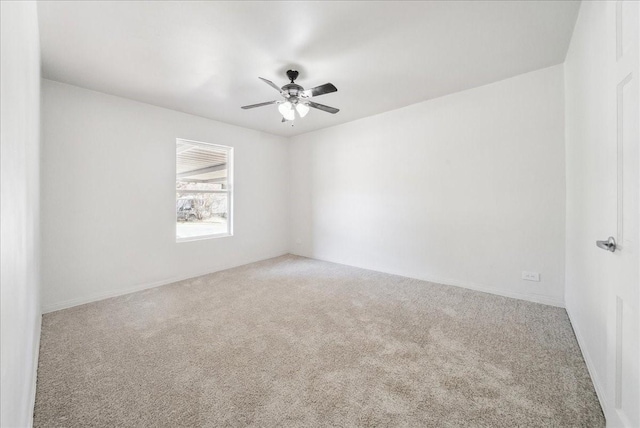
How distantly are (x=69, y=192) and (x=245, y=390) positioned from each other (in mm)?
3124

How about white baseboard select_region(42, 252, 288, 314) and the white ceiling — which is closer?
the white ceiling

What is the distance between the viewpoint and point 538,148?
2.88m

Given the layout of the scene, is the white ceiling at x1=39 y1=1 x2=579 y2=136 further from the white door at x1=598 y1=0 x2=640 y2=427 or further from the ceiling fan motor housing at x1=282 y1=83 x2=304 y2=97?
the white door at x1=598 y1=0 x2=640 y2=427

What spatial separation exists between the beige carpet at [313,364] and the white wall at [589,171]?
0.28m

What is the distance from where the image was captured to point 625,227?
1.12m

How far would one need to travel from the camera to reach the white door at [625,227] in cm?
100

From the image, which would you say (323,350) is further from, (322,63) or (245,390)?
(322,63)

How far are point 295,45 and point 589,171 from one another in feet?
8.32

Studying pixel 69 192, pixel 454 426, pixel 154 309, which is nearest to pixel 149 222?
pixel 69 192

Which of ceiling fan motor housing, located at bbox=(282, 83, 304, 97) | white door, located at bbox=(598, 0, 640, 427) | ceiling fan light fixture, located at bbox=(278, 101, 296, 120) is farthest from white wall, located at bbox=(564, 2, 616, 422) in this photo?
ceiling fan light fixture, located at bbox=(278, 101, 296, 120)

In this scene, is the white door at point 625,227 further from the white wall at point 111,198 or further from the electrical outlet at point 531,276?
the white wall at point 111,198

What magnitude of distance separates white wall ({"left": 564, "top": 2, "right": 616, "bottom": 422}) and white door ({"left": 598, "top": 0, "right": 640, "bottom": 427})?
0.37 ft

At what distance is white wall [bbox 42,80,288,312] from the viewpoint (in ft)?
9.59

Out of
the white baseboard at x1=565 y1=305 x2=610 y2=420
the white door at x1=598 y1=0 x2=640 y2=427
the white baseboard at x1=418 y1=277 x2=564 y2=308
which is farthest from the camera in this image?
the white baseboard at x1=418 y1=277 x2=564 y2=308
